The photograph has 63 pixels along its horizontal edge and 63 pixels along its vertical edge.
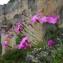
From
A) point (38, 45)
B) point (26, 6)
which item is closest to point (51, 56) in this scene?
point (38, 45)

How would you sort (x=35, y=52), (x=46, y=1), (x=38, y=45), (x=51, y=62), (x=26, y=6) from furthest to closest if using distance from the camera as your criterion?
1. (x=26, y=6)
2. (x=46, y=1)
3. (x=38, y=45)
4. (x=35, y=52)
5. (x=51, y=62)

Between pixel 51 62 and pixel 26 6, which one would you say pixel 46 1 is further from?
pixel 26 6

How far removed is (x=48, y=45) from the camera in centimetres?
450

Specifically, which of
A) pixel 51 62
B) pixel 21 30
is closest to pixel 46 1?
pixel 21 30

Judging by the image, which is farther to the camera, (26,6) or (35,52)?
(26,6)

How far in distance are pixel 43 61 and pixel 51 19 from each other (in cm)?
45

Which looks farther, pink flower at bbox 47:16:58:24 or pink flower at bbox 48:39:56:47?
pink flower at bbox 48:39:56:47

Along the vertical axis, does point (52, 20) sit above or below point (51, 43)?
above

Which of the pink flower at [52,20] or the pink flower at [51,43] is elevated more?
the pink flower at [52,20]

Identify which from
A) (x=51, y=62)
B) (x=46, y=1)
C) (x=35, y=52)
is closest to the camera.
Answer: (x=51, y=62)

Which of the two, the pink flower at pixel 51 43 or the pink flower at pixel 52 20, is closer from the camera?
the pink flower at pixel 52 20

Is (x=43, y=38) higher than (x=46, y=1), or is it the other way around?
(x=46, y=1)

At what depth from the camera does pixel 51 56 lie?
4305 millimetres

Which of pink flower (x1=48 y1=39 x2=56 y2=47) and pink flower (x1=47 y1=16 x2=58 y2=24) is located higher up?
pink flower (x1=47 y1=16 x2=58 y2=24)
